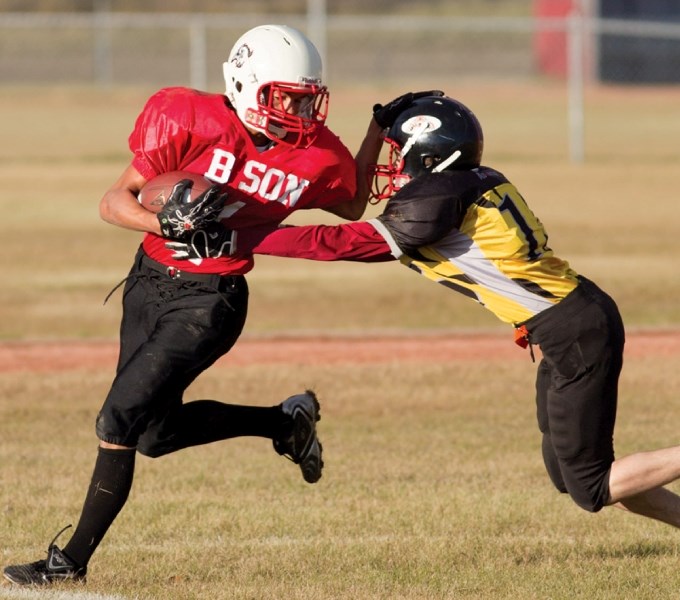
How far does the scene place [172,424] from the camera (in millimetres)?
5406

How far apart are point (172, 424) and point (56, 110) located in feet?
76.5

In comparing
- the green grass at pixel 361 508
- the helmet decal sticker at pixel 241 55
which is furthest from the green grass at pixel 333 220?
the helmet decal sticker at pixel 241 55

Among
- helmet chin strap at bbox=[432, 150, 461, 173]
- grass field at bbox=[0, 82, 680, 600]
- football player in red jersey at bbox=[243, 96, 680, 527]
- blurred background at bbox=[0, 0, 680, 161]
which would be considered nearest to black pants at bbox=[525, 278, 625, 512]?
football player in red jersey at bbox=[243, 96, 680, 527]

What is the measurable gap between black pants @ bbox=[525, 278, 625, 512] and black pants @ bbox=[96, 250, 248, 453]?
114 centimetres

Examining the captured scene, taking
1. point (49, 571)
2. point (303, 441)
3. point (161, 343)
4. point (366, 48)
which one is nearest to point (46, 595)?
point (49, 571)

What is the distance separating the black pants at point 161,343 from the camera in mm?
4855

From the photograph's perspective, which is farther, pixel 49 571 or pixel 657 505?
pixel 657 505

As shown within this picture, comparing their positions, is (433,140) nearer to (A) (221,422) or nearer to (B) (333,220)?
(A) (221,422)

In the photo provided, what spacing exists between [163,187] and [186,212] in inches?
12.4

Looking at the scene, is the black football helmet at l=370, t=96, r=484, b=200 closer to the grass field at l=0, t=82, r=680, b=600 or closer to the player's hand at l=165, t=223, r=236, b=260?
the player's hand at l=165, t=223, r=236, b=260

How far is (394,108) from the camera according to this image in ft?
17.3

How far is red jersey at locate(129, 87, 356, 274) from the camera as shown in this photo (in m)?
5.07

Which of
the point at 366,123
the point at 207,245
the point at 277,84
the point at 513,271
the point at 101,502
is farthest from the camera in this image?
the point at 366,123

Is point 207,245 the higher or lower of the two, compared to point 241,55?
lower
